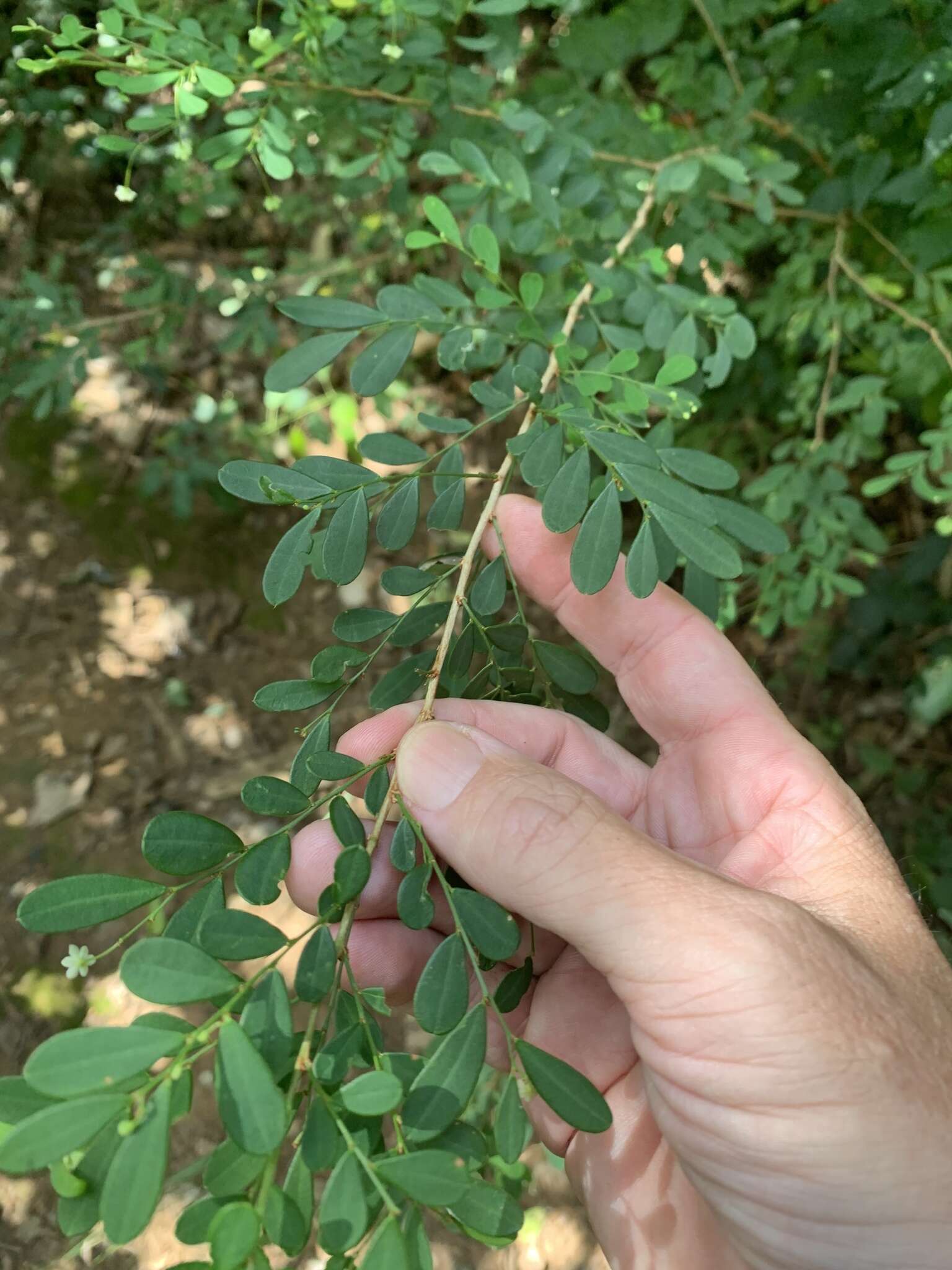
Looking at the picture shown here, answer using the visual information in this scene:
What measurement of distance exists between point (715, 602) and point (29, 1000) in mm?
2461

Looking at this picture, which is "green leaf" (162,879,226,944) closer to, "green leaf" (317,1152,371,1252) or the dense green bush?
the dense green bush

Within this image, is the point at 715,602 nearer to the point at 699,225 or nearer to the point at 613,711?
the point at 699,225

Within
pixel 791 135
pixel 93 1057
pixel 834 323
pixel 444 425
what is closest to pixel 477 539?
pixel 444 425

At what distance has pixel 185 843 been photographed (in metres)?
1.00

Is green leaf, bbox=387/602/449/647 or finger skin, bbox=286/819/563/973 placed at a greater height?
green leaf, bbox=387/602/449/647

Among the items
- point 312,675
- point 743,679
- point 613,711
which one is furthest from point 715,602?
point 613,711

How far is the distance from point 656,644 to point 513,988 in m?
0.72

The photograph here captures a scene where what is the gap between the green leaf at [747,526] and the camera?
4.12 feet

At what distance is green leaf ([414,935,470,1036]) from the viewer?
975 mm

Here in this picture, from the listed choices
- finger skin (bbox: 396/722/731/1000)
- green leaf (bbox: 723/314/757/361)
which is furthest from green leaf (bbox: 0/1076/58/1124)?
green leaf (bbox: 723/314/757/361)

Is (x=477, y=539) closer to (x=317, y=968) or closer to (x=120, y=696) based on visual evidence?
(x=317, y=968)

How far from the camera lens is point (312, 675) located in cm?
124

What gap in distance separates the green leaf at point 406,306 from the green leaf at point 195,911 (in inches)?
33.0

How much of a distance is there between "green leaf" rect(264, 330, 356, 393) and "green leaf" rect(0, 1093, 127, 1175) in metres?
0.94
